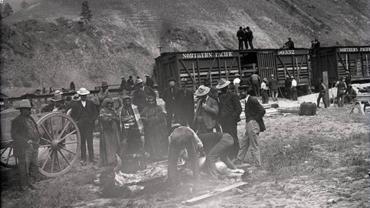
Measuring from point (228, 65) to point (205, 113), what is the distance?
54.3 ft

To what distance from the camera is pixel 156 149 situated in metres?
9.56

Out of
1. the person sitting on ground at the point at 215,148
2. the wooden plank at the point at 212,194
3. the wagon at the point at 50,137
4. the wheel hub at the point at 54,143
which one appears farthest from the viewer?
the wheel hub at the point at 54,143

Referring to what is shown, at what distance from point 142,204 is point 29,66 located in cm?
3071

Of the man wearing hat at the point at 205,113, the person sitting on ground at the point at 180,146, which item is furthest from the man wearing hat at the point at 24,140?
the man wearing hat at the point at 205,113

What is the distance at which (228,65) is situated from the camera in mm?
24359

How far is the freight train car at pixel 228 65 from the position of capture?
74.5 feet

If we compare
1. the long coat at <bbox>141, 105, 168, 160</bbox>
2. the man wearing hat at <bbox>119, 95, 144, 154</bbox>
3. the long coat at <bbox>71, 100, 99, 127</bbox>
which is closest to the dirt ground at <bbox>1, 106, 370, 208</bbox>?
the man wearing hat at <bbox>119, 95, 144, 154</bbox>

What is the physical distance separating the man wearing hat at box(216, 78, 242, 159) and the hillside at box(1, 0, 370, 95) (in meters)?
26.1

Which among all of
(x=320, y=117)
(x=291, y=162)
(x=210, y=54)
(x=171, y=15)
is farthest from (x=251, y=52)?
(x=171, y=15)

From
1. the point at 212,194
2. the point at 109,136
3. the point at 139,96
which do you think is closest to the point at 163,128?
the point at 109,136

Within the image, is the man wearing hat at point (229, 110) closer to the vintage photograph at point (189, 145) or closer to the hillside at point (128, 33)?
the vintage photograph at point (189, 145)

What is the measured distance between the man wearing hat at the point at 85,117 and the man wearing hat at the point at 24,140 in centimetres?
197

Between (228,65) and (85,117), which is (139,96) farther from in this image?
(228,65)

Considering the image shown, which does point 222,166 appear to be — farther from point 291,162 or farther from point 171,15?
point 171,15
